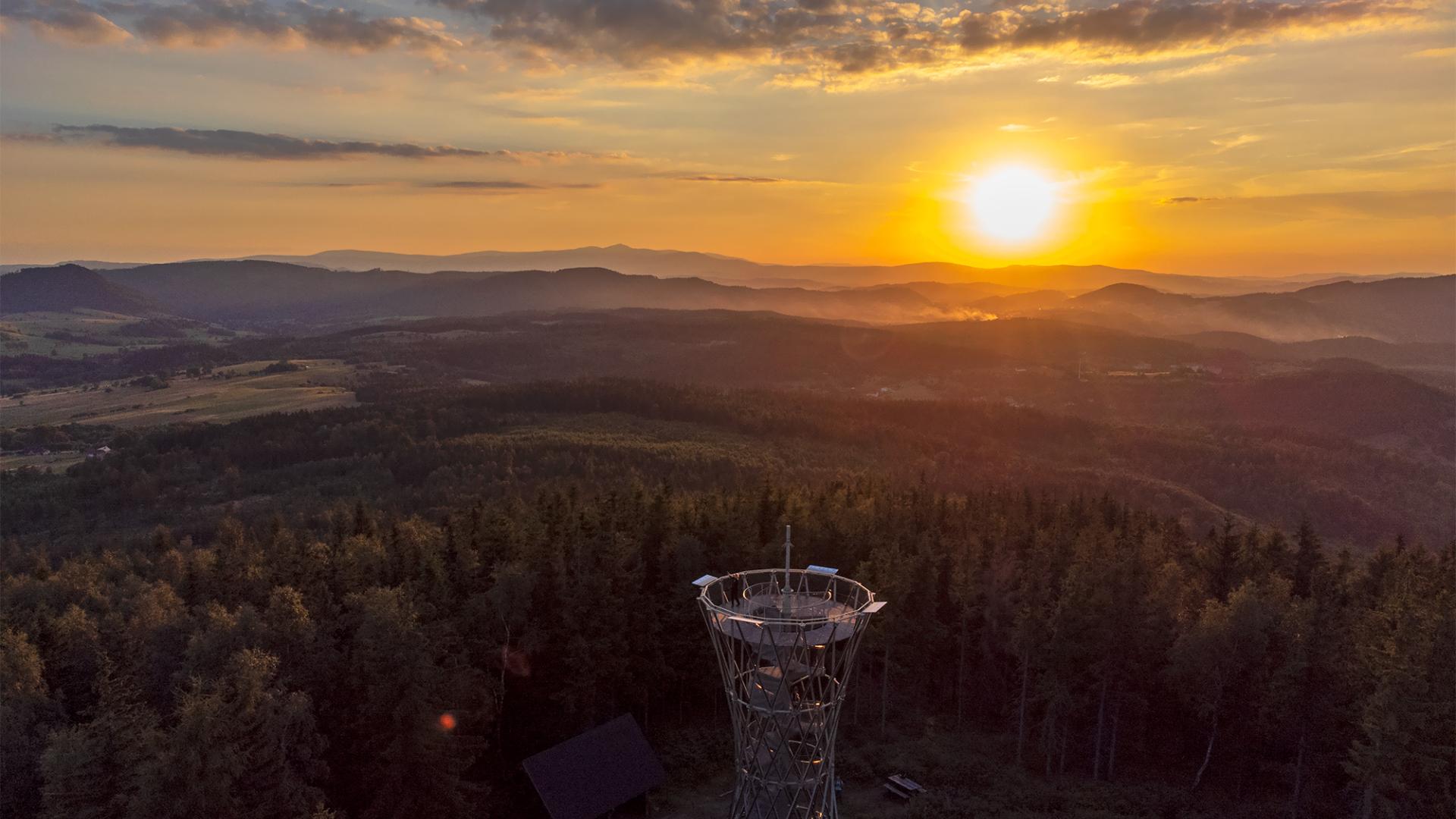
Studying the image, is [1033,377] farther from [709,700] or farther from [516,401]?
[709,700]

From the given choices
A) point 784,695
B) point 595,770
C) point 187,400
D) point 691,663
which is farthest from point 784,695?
point 187,400

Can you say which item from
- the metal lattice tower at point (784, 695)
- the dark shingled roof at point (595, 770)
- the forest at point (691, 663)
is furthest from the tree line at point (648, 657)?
the metal lattice tower at point (784, 695)

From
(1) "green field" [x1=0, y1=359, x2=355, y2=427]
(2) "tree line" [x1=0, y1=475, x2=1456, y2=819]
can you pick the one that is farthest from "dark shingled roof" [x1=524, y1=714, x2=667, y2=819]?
(1) "green field" [x1=0, y1=359, x2=355, y2=427]

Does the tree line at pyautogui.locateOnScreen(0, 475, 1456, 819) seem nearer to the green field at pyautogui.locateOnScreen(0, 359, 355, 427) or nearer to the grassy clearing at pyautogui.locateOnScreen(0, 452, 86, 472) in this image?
the grassy clearing at pyautogui.locateOnScreen(0, 452, 86, 472)

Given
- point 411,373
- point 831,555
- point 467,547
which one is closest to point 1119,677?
point 831,555

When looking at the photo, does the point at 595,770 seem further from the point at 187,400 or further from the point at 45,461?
the point at 187,400

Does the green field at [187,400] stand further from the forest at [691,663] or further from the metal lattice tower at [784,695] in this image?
the metal lattice tower at [784,695]
